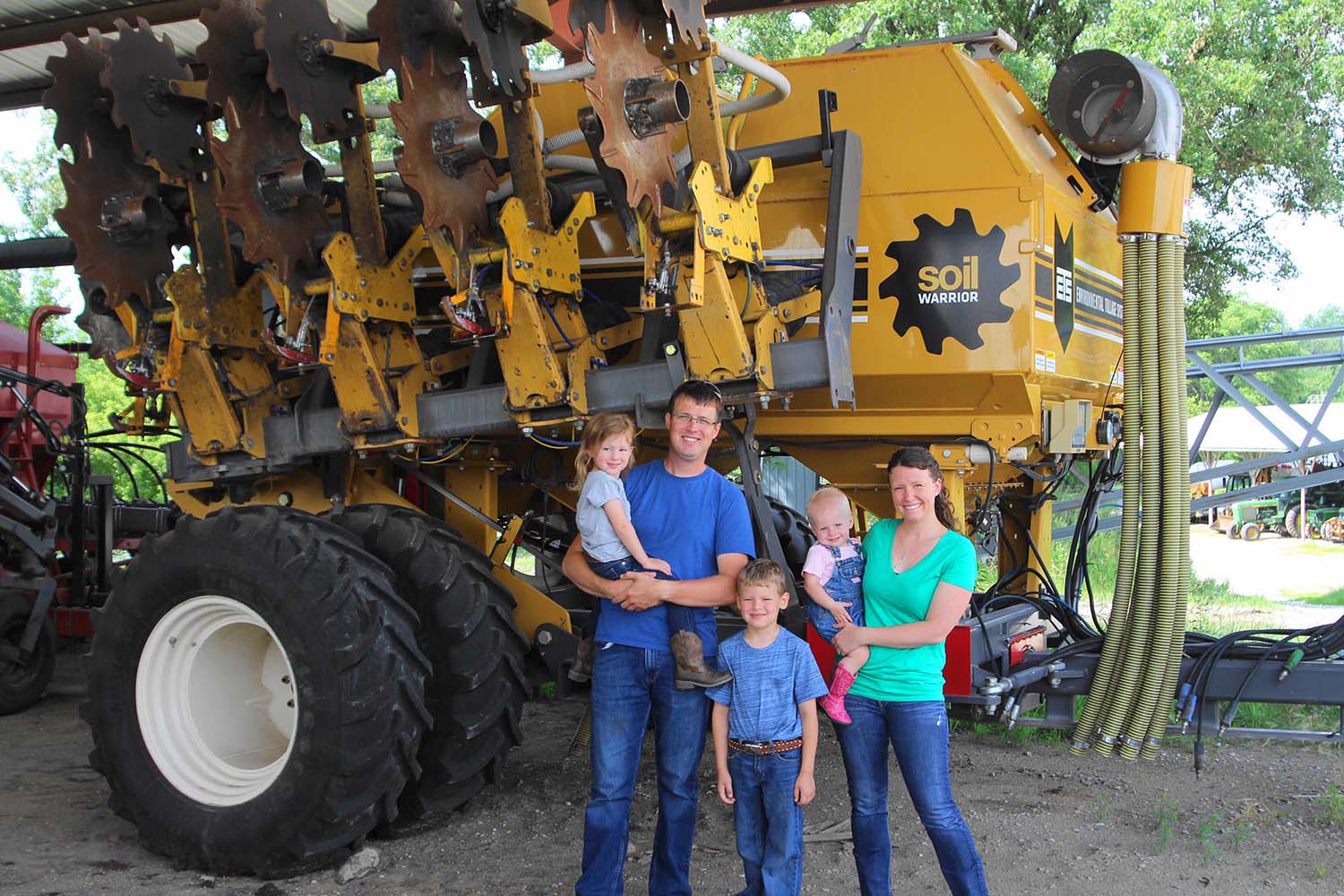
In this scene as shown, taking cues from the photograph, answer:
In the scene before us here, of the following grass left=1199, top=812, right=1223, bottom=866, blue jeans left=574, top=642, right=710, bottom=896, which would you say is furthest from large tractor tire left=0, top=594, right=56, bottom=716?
grass left=1199, top=812, right=1223, bottom=866

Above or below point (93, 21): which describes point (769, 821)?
below

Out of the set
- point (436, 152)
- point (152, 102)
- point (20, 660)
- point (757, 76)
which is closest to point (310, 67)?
point (436, 152)

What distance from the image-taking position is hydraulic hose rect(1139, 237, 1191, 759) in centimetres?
459

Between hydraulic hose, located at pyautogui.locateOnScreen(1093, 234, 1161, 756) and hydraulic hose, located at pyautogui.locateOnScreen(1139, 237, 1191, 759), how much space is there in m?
0.04

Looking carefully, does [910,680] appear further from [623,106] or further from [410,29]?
[410,29]

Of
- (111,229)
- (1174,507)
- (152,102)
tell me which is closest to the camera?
(1174,507)

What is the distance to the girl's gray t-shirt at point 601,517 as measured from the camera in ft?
13.1

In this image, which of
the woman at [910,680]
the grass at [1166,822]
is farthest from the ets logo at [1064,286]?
the grass at [1166,822]

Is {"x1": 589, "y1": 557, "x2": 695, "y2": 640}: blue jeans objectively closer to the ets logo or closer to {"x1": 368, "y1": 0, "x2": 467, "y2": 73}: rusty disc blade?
{"x1": 368, "y1": 0, "x2": 467, "y2": 73}: rusty disc blade

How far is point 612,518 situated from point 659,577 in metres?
0.25

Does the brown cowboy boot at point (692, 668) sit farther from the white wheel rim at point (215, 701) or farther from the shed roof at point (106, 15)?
the shed roof at point (106, 15)

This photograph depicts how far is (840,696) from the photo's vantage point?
377 centimetres

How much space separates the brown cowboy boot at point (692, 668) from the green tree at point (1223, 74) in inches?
436

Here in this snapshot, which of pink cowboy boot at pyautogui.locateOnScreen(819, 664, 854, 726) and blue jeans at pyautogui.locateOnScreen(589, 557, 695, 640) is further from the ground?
blue jeans at pyautogui.locateOnScreen(589, 557, 695, 640)
